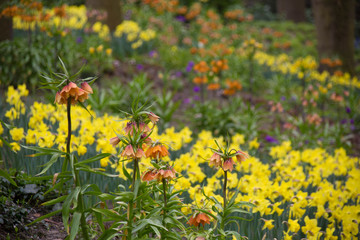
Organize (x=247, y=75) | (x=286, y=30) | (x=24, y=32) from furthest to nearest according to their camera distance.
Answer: (x=286, y=30)
(x=247, y=75)
(x=24, y=32)

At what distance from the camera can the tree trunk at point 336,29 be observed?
902 cm

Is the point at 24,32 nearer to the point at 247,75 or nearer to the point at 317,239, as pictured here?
the point at 247,75

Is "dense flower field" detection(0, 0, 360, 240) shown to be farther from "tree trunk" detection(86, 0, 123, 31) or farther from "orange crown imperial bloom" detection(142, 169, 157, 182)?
"tree trunk" detection(86, 0, 123, 31)

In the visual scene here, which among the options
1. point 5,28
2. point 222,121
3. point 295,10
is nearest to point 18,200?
point 222,121

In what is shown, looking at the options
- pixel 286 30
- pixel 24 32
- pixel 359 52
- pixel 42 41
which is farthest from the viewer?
pixel 286 30

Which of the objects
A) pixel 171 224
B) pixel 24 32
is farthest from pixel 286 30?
pixel 171 224

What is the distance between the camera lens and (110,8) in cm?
1053

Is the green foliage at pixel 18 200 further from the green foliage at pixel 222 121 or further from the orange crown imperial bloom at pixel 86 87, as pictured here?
the green foliage at pixel 222 121

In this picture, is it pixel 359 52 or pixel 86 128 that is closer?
pixel 86 128

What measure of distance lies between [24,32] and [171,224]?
736 centimetres

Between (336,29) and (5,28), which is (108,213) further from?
(336,29)

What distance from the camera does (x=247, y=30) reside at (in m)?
15.3

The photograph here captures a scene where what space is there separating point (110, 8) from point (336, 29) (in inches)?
227

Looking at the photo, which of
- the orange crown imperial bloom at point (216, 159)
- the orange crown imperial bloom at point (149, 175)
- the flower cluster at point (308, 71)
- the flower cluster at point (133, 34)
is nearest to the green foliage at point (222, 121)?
the flower cluster at point (308, 71)
